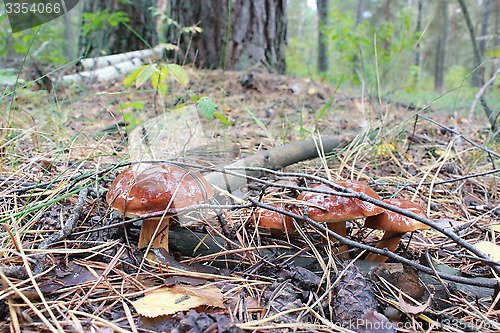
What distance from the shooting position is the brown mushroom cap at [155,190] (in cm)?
126

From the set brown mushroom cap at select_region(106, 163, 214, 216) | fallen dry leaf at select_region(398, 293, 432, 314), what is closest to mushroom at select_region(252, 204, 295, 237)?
brown mushroom cap at select_region(106, 163, 214, 216)

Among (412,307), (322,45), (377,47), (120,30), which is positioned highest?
(322,45)

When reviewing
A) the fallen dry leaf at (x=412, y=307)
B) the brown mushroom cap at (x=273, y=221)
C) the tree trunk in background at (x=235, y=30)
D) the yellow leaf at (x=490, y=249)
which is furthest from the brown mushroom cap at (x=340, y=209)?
the tree trunk in background at (x=235, y=30)

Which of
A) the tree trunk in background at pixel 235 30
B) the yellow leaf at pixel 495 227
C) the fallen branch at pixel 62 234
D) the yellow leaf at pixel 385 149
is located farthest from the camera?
the tree trunk in background at pixel 235 30

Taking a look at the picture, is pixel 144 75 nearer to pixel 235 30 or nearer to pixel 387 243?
pixel 387 243

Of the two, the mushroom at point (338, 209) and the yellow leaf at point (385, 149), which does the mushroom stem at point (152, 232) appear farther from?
the yellow leaf at point (385, 149)

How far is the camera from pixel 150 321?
1033mm

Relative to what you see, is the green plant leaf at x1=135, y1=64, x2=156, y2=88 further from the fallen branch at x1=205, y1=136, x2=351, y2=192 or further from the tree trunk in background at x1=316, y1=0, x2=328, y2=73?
the tree trunk in background at x1=316, y1=0, x2=328, y2=73

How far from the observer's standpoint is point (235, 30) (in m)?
4.68

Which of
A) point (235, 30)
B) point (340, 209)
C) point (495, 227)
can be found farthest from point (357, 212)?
point (235, 30)

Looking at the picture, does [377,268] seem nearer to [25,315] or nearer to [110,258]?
[110,258]

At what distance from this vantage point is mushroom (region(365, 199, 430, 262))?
132cm

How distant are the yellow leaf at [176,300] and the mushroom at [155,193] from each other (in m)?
0.25

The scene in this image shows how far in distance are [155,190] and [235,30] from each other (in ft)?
13.2
